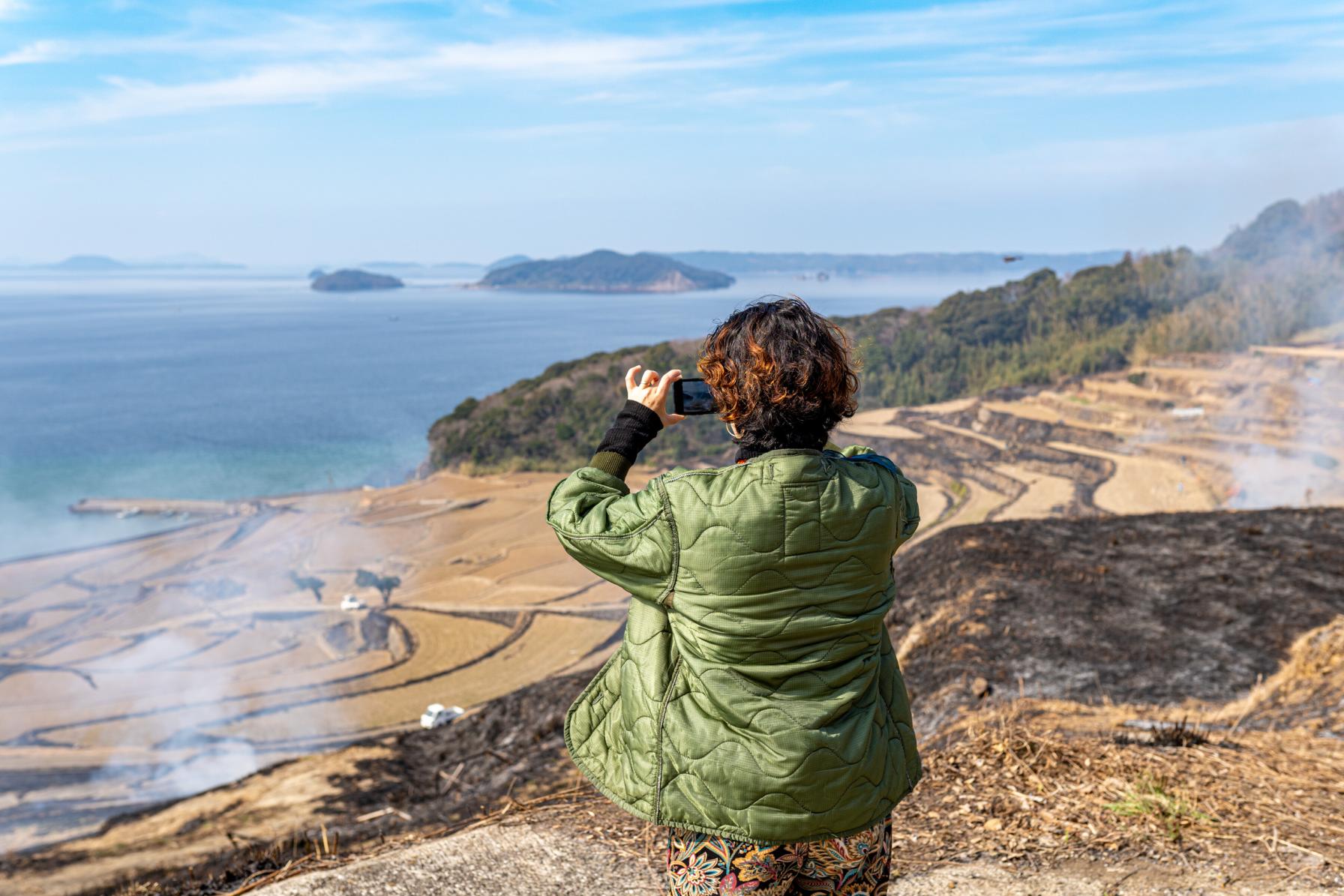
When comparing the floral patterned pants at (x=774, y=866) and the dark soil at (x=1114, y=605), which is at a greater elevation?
the floral patterned pants at (x=774, y=866)

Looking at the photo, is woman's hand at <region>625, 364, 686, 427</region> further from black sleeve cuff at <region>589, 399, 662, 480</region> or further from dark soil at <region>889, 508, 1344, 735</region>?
dark soil at <region>889, 508, 1344, 735</region>

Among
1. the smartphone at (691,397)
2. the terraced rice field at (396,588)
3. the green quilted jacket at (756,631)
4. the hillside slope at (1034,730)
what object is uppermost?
the smartphone at (691,397)

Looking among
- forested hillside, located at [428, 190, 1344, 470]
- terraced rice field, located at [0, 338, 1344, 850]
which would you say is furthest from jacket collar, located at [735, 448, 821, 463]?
forested hillside, located at [428, 190, 1344, 470]

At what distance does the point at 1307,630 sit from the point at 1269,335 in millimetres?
68425

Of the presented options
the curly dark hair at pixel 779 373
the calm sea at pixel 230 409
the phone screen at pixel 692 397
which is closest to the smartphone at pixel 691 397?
the phone screen at pixel 692 397

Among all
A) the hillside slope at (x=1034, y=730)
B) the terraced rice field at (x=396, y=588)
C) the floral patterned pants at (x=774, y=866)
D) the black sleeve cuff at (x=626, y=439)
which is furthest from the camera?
the terraced rice field at (x=396, y=588)

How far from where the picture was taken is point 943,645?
29.5ft

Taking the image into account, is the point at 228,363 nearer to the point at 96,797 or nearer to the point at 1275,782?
the point at 96,797

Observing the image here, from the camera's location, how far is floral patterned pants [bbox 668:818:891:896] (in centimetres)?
226

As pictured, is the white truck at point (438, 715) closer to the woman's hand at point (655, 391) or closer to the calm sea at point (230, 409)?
the woman's hand at point (655, 391)

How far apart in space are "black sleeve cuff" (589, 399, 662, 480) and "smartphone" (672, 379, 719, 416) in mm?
64

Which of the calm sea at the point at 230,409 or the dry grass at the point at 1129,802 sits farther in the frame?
the calm sea at the point at 230,409

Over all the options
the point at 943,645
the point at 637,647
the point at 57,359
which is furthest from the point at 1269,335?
the point at 57,359

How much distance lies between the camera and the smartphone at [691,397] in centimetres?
238
